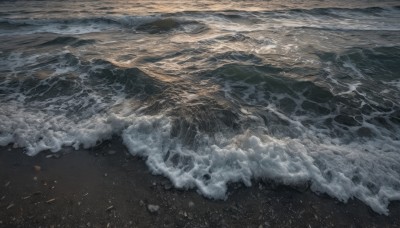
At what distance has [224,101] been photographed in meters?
6.78

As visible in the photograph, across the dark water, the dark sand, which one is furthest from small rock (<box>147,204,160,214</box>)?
the dark water

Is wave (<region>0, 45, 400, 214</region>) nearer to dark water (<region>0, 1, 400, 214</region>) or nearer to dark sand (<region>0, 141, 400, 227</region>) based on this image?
dark water (<region>0, 1, 400, 214</region>)

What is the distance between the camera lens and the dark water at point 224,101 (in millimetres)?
4660

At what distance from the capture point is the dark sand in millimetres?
3805

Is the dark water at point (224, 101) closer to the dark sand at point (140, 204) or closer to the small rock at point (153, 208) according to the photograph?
the dark sand at point (140, 204)

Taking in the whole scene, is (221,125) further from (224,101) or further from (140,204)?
(140,204)

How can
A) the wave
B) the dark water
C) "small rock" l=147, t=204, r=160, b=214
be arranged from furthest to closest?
1. the dark water
2. the wave
3. "small rock" l=147, t=204, r=160, b=214

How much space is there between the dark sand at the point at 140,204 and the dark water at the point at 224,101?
0.22m

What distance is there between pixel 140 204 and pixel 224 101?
11.8 feet

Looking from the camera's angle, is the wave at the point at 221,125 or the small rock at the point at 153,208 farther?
the wave at the point at 221,125

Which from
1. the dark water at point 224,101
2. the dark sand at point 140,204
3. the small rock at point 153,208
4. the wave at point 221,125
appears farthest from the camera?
the dark water at point 224,101

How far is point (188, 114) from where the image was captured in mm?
6098

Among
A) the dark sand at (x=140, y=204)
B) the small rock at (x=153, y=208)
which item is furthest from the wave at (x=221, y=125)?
the small rock at (x=153, y=208)

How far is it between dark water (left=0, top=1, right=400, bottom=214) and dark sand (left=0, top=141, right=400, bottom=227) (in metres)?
0.22
